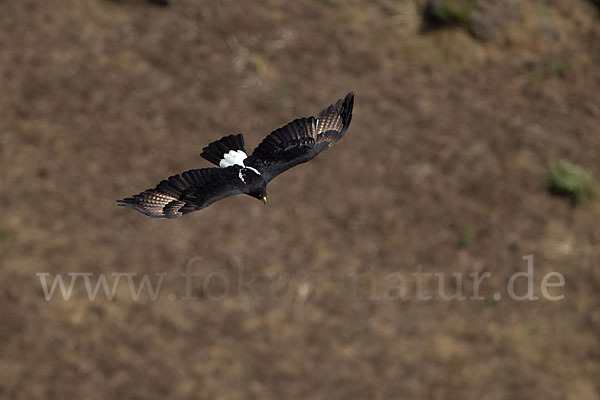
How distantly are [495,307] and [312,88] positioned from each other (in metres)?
5.12

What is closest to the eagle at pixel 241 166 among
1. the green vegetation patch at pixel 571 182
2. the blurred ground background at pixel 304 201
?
the blurred ground background at pixel 304 201

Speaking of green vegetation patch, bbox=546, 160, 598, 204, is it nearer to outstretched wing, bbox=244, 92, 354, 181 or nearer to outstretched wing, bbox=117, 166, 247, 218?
outstretched wing, bbox=244, 92, 354, 181

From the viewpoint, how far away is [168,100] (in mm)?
13688

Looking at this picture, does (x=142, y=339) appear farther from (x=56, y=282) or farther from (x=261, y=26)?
(x=261, y=26)

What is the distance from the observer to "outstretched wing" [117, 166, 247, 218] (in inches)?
273

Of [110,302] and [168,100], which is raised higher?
[168,100]

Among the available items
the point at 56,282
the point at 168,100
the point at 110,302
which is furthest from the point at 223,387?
the point at 168,100

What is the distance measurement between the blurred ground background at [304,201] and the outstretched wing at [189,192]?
5.65m

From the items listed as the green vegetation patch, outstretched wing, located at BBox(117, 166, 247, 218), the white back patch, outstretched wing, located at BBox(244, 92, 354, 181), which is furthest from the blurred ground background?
outstretched wing, located at BBox(117, 166, 247, 218)

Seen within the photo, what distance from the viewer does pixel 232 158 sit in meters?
7.62

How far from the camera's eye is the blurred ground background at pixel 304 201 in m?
12.2

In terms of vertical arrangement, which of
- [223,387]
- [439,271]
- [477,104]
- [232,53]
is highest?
[232,53]

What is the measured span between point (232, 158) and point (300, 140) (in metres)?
0.74

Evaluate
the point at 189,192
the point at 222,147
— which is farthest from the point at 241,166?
Result: the point at 189,192
